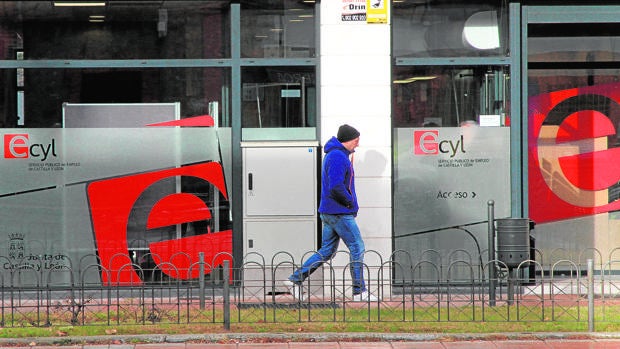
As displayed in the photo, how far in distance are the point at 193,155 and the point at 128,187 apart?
842mm

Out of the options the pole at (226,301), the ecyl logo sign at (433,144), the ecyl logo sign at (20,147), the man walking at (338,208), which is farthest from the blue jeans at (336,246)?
the ecyl logo sign at (20,147)

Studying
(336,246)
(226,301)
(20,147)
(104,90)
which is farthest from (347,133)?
(20,147)

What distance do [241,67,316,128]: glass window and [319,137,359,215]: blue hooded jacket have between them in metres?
1.15

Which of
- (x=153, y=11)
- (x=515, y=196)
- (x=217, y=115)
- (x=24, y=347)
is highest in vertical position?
(x=153, y=11)

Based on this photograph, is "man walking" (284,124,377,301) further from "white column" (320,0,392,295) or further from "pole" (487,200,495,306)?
"pole" (487,200,495,306)

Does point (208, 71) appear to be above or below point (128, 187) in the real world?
above

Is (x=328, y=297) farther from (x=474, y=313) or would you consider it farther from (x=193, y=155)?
(x=193, y=155)

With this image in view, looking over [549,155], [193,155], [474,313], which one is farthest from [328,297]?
[549,155]

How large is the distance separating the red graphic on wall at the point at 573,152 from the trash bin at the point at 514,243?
210 cm

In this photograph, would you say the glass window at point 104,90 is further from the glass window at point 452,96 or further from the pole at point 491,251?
the pole at point 491,251

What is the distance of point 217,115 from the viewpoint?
12727 mm

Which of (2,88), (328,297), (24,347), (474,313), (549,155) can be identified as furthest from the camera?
(549,155)

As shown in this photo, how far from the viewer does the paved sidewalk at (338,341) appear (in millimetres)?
9438

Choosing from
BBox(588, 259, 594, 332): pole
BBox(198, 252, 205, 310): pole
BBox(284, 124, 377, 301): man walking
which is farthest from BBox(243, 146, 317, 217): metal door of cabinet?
BBox(588, 259, 594, 332): pole
